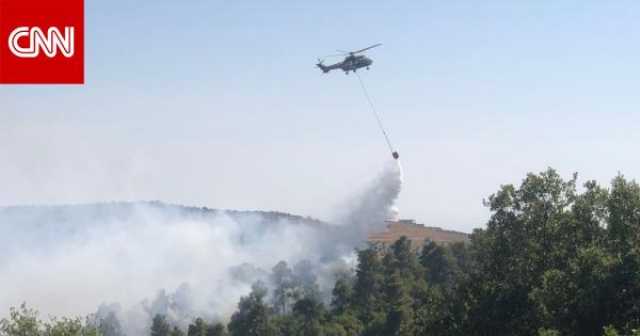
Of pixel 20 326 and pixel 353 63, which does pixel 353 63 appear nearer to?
pixel 353 63

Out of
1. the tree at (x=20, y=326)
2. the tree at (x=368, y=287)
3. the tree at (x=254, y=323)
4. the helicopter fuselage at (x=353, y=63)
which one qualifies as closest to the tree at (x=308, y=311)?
the tree at (x=254, y=323)

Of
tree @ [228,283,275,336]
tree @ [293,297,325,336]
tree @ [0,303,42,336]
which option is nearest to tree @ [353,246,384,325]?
tree @ [293,297,325,336]

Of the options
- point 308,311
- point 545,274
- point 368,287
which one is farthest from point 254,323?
point 545,274

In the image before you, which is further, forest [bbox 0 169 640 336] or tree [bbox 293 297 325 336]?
tree [bbox 293 297 325 336]

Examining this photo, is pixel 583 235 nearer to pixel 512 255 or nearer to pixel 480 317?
pixel 512 255

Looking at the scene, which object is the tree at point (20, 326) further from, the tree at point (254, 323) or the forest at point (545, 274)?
the tree at point (254, 323)

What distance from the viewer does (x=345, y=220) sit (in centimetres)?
19675

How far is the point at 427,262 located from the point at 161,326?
64.4 metres

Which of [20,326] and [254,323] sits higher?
[20,326]

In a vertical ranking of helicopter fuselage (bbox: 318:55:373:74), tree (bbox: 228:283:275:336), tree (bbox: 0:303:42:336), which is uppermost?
helicopter fuselage (bbox: 318:55:373:74)

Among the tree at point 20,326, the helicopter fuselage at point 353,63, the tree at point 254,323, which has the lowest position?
the tree at point 254,323

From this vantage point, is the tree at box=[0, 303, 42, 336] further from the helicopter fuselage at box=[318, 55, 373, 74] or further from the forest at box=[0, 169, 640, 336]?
the helicopter fuselage at box=[318, 55, 373, 74]

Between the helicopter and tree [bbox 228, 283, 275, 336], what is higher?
the helicopter

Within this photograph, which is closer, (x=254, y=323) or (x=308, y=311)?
(x=254, y=323)
